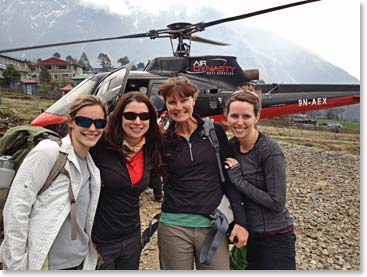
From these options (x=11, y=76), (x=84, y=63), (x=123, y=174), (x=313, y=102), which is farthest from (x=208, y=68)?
(x=84, y=63)

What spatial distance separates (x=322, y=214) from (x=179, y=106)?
3537 millimetres

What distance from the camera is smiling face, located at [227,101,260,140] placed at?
4.23ft

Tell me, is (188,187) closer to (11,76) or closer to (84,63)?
(11,76)

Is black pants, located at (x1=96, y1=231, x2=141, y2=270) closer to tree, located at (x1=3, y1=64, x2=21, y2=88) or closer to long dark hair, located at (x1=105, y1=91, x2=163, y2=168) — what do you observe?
long dark hair, located at (x1=105, y1=91, x2=163, y2=168)

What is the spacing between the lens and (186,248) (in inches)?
54.1

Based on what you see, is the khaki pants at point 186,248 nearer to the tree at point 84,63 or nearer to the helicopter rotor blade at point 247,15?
the helicopter rotor blade at point 247,15

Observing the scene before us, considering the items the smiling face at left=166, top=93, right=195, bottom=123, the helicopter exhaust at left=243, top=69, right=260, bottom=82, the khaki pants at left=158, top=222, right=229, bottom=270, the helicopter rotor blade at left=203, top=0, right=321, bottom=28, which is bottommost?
the khaki pants at left=158, top=222, right=229, bottom=270

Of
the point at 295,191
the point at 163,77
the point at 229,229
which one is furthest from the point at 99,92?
the point at 295,191

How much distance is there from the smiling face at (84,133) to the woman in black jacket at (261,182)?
535 millimetres

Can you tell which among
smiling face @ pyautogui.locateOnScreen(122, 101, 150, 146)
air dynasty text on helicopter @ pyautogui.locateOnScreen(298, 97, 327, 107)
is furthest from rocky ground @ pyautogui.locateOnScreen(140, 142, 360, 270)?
smiling face @ pyautogui.locateOnScreen(122, 101, 150, 146)

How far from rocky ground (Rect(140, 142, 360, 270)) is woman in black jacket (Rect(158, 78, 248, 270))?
1.22 meters

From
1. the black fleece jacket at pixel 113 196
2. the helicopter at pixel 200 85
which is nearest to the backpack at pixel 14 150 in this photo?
the black fleece jacket at pixel 113 196

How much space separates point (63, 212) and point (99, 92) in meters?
2.57

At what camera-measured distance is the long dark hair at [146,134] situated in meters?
1.27
